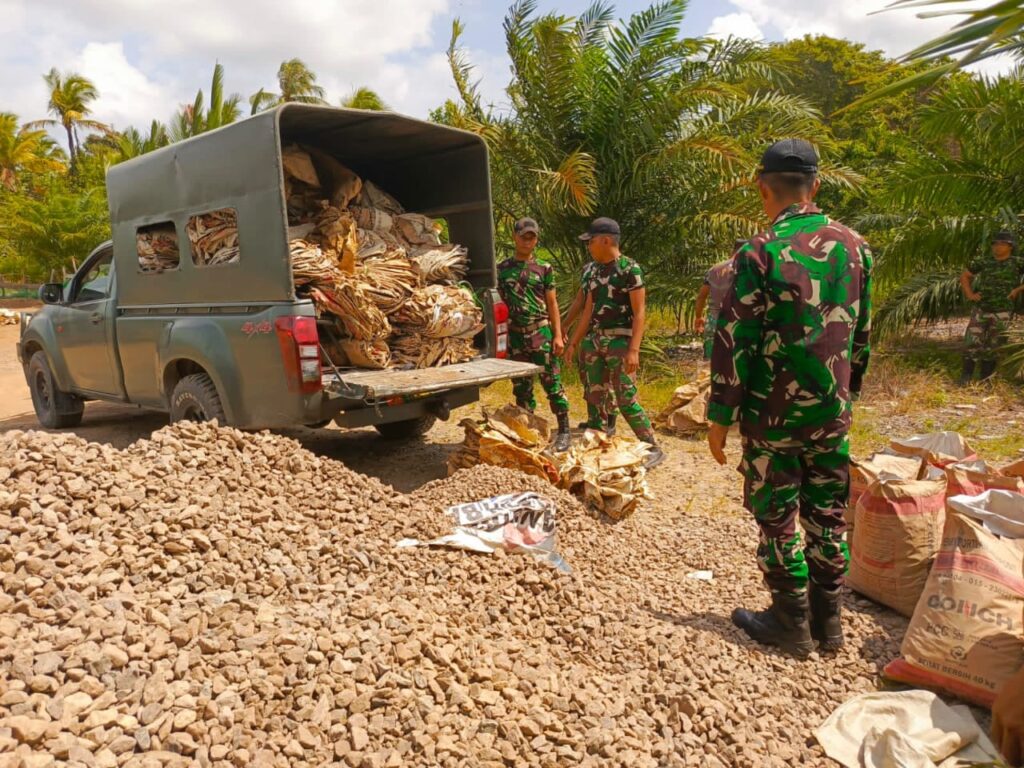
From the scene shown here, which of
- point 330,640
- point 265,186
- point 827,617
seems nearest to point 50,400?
point 265,186

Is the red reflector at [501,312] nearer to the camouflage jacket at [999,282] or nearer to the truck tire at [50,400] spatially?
the truck tire at [50,400]

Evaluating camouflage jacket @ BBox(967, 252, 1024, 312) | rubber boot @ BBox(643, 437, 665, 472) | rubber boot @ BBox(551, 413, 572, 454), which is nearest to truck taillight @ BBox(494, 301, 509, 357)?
rubber boot @ BBox(551, 413, 572, 454)

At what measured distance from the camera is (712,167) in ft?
29.6

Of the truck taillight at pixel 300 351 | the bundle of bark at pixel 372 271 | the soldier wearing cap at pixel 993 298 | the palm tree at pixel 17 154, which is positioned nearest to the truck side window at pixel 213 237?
the bundle of bark at pixel 372 271

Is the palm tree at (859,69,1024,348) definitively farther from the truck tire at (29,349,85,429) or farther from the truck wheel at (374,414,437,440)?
the truck tire at (29,349,85,429)

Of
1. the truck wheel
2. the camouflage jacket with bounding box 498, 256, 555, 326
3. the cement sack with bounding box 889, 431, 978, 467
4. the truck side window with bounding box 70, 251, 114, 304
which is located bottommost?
the truck wheel

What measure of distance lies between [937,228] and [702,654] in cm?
872

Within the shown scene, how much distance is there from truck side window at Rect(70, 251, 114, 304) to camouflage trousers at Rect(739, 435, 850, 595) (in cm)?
523

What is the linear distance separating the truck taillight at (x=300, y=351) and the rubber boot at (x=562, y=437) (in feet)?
7.49

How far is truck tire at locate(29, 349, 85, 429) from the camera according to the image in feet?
22.5

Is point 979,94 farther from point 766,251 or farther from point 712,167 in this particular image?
point 766,251

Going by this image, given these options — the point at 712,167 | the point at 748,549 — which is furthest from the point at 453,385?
the point at 712,167

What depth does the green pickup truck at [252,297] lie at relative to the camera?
13.7 feet

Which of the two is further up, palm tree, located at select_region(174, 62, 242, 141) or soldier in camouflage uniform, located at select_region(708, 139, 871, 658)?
palm tree, located at select_region(174, 62, 242, 141)
